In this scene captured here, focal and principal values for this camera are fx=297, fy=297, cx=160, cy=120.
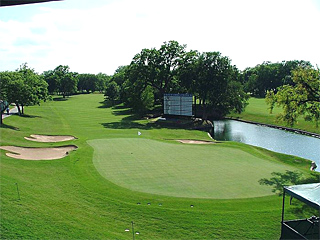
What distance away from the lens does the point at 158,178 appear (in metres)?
16.2

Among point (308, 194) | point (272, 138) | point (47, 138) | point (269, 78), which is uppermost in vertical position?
point (269, 78)

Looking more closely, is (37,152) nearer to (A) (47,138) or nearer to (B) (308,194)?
(A) (47,138)

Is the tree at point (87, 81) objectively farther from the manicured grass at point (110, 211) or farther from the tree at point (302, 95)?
the manicured grass at point (110, 211)

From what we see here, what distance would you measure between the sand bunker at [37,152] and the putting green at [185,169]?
2.77 meters

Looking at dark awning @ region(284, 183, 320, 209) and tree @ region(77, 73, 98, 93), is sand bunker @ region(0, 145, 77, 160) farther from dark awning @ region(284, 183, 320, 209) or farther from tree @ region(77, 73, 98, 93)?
tree @ region(77, 73, 98, 93)

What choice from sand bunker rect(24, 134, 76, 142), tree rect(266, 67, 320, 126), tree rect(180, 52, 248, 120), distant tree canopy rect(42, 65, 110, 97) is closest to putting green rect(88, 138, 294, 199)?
tree rect(266, 67, 320, 126)

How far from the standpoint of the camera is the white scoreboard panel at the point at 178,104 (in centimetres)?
4628

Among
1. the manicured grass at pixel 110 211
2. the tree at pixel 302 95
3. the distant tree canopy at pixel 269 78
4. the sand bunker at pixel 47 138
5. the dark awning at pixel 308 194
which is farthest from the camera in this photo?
the distant tree canopy at pixel 269 78

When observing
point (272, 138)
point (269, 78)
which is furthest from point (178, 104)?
point (269, 78)

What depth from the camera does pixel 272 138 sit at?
39844 mm

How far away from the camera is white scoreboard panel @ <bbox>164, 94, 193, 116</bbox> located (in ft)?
152

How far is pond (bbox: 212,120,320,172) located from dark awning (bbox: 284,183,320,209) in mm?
15788

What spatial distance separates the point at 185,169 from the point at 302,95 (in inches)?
415

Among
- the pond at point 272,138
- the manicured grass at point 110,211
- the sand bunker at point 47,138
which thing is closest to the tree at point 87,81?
the pond at point 272,138
